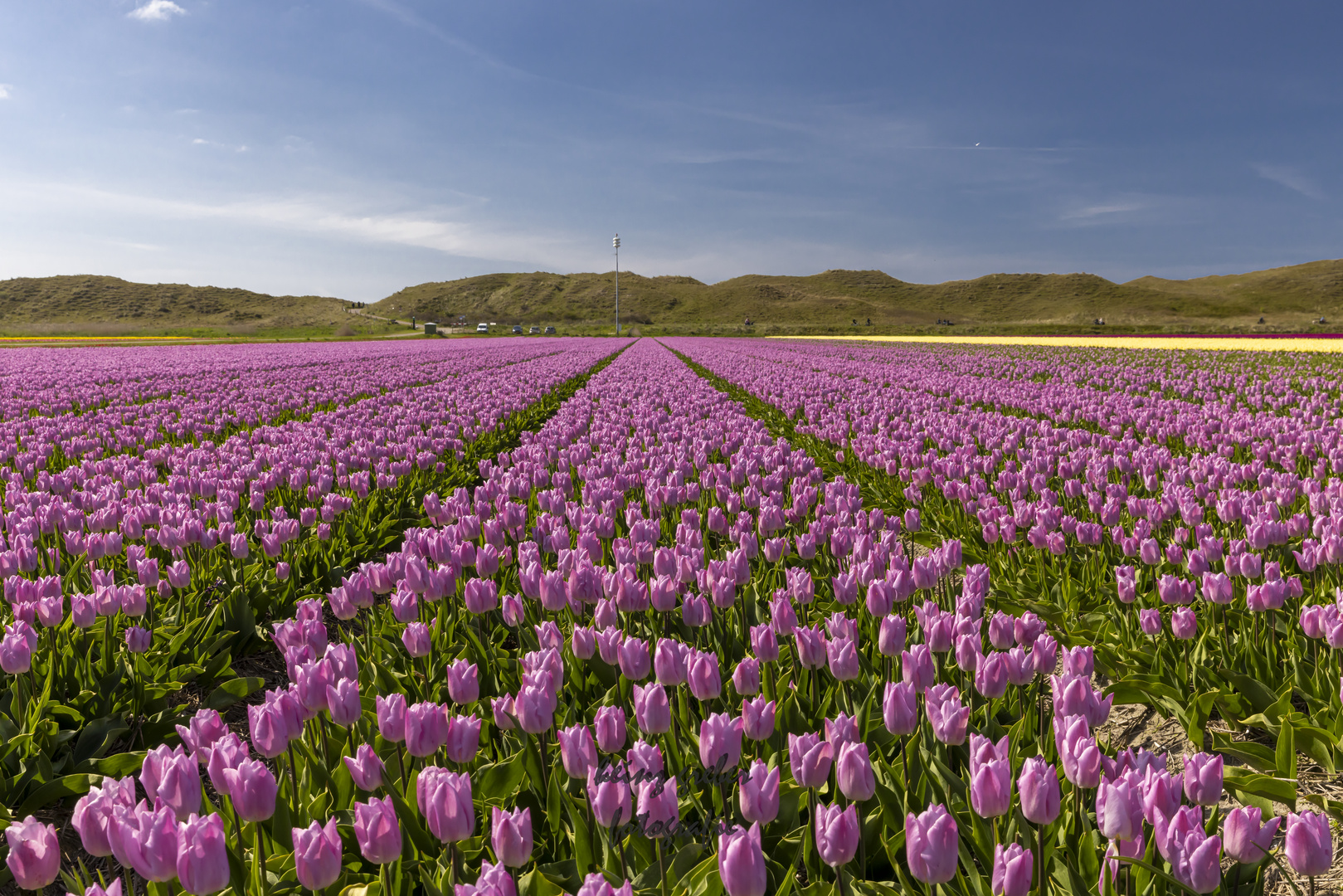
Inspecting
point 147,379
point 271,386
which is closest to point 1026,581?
point 271,386

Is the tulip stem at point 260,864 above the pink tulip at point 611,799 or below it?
below

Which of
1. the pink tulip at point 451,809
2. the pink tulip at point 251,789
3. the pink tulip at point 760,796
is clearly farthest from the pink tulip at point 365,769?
the pink tulip at point 760,796

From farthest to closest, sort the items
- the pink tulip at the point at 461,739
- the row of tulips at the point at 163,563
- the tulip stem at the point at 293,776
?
the row of tulips at the point at 163,563 → the tulip stem at the point at 293,776 → the pink tulip at the point at 461,739

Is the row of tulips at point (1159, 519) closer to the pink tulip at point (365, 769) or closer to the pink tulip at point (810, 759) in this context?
the pink tulip at point (810, 759)

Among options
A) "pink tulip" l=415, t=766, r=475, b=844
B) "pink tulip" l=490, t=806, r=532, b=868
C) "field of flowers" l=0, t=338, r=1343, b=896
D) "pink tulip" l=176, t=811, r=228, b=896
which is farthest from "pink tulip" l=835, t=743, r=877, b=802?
"pink tulip" l=176, t=811, r=228, b=896

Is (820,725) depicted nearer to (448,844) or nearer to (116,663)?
(448,844)

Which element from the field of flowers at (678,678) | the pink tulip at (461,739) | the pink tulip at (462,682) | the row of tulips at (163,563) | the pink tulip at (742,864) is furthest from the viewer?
the row of tulips at (163,563)

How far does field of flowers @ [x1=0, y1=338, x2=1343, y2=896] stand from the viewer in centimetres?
176

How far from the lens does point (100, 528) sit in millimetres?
4996

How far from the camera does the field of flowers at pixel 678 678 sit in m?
1.76

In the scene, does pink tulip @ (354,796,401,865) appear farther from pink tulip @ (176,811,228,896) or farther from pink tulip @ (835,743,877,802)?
pink tulip @ (835,743,877,802)

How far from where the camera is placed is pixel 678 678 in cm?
246

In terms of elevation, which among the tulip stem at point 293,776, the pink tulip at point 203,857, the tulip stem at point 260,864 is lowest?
the tulip stem at point 293,776

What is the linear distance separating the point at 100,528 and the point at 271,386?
13.0m
